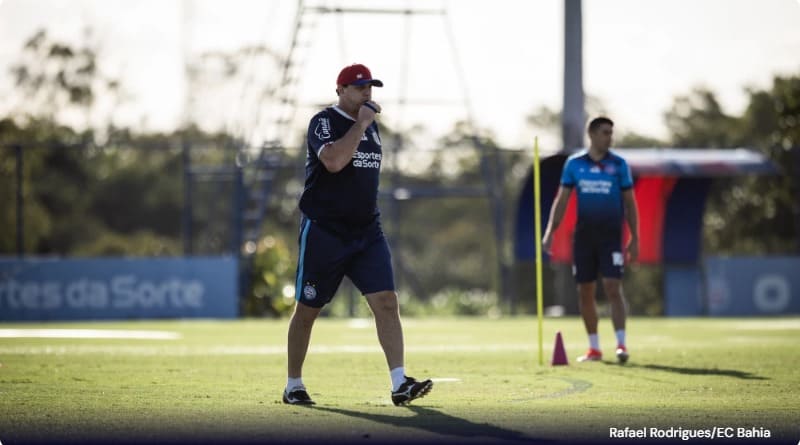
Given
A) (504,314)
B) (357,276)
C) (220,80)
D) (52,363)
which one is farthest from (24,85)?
(357,276)

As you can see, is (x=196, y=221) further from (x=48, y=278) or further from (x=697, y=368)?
(x=697, y=368)

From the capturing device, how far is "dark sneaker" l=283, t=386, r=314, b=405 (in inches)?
357

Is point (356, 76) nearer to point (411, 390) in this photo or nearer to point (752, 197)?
point (411, 390)

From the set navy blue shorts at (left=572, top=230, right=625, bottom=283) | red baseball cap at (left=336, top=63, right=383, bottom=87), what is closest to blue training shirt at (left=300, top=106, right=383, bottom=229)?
red baseball cap at (left=336, top=63, right=383, bottom=87)

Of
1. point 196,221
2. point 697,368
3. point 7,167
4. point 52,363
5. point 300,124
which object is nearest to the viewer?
point 697,368

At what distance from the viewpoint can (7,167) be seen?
45.8 m

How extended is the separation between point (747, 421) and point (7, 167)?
40439 mm

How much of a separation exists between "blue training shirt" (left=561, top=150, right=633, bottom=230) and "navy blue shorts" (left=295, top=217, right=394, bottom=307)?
4640mm

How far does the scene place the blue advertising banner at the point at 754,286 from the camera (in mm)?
28156

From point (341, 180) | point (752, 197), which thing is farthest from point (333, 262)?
point (752, 197)

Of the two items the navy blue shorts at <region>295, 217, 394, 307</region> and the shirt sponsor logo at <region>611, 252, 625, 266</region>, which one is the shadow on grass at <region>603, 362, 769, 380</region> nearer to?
the shirt sponsor logo at <region>611, 252, 625, 266</region>

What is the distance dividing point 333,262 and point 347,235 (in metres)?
0.19

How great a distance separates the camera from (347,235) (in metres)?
9.11

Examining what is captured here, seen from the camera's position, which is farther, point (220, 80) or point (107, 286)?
point (220, 80)
